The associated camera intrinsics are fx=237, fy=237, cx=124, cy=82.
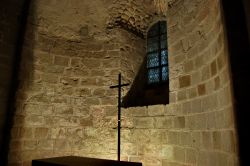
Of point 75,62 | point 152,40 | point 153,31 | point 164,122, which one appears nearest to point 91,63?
point 75,62

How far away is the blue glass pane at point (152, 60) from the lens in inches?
177

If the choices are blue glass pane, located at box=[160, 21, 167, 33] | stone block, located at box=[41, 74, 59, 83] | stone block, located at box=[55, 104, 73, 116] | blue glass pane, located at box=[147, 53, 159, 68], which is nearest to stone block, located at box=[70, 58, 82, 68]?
stone block, located at box=[41, 74, 59, 83]

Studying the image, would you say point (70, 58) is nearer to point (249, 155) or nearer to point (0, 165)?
point (0, 165)

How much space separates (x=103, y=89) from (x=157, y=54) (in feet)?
4.06

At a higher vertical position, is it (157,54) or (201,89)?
(157,54)

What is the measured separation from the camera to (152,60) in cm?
457

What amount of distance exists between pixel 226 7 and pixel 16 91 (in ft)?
10.4

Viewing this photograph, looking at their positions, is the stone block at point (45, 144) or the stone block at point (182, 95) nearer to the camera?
the stone block at point (182, 95)

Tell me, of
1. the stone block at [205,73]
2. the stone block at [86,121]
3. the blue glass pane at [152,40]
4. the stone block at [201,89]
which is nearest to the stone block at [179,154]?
the stone block at [201,89]

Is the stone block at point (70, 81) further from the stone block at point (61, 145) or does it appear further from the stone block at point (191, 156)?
the stone block at point (191, 156)

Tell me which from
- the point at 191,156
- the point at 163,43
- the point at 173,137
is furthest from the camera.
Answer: the point at 163,43

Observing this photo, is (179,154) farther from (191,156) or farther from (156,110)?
(156,110)

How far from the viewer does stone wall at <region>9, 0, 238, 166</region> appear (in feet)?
9.92

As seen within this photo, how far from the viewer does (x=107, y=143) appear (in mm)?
4043
